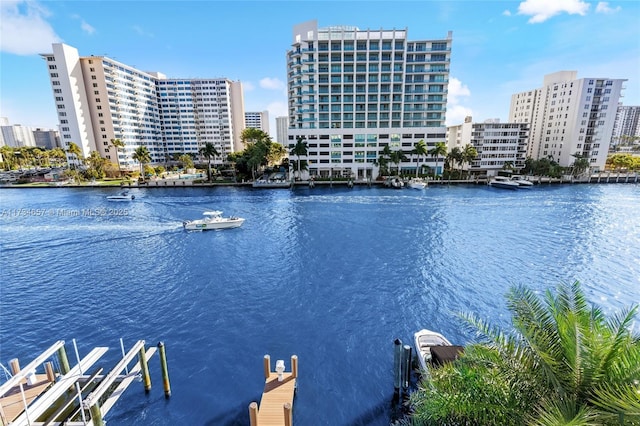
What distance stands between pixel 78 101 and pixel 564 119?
165m

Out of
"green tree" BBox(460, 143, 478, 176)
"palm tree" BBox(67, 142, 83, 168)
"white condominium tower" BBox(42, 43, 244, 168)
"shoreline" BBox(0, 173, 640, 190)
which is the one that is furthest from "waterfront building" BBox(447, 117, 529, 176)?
"palm tree" BBox(67, 142, 83, 168)

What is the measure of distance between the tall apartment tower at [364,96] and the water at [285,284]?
41532 mm

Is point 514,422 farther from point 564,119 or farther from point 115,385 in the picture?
point 564,119

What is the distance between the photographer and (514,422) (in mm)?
6332

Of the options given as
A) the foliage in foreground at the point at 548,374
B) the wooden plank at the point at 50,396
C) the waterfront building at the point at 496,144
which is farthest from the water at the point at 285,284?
the waterfront building at the point at 496,144

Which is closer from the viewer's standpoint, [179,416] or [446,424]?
[446,424]

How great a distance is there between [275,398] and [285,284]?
40.9ft

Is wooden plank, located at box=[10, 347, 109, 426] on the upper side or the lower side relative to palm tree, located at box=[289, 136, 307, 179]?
lower

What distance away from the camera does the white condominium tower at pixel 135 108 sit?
9662 centimetres

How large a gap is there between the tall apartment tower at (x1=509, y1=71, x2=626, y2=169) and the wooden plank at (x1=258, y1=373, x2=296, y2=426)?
120235 mm

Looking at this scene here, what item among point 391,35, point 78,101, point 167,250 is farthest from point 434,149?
point 78,101

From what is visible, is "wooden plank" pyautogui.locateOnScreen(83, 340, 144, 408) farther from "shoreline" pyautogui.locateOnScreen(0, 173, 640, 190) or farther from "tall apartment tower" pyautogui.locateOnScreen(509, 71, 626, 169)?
"tall apartment tower" pyautogui.locateOnScreen(509, 71, 626, 169)

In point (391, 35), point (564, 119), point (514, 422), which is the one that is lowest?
point (514, 422)

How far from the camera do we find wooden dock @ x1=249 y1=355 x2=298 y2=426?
39.3 feet
